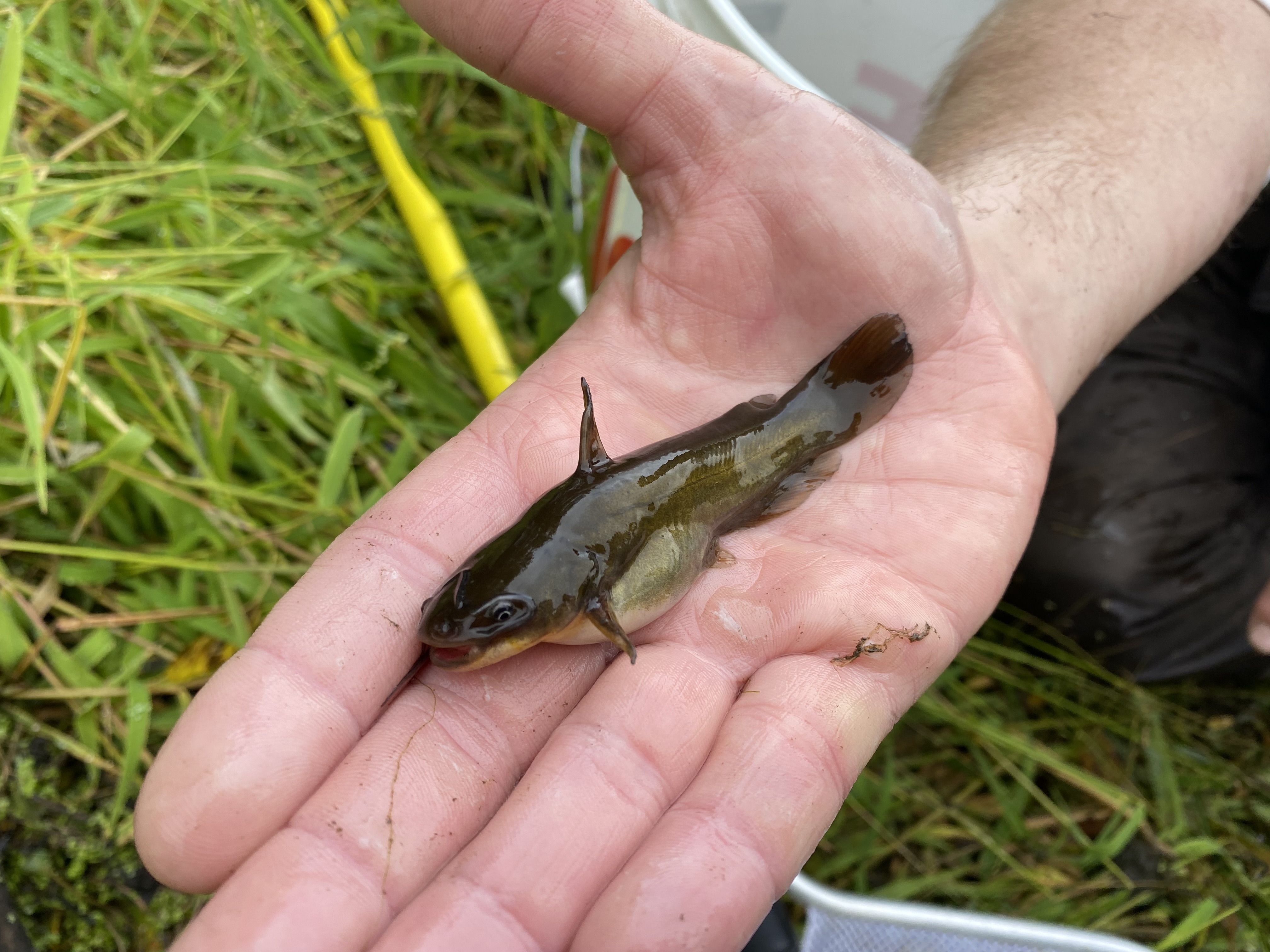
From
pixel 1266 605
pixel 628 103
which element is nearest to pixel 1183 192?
pixel 1266 605

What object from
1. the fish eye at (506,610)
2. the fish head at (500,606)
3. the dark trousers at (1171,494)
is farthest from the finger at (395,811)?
the dark trousers at (1171,494)

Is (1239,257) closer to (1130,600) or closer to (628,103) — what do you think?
(1130,600)

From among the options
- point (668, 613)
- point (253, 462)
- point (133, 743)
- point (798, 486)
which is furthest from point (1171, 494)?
point (133, 743)

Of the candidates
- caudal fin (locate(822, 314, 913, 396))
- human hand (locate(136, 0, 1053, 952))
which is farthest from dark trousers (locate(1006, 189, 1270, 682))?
caudal fin (locate(822, 314, 913, 396))

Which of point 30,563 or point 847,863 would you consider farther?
point 847,863

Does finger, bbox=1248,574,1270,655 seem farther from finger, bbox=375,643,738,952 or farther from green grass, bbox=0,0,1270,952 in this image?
finger, bbox=375,643,738,952

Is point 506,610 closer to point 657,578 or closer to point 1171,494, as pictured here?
point 657,578
